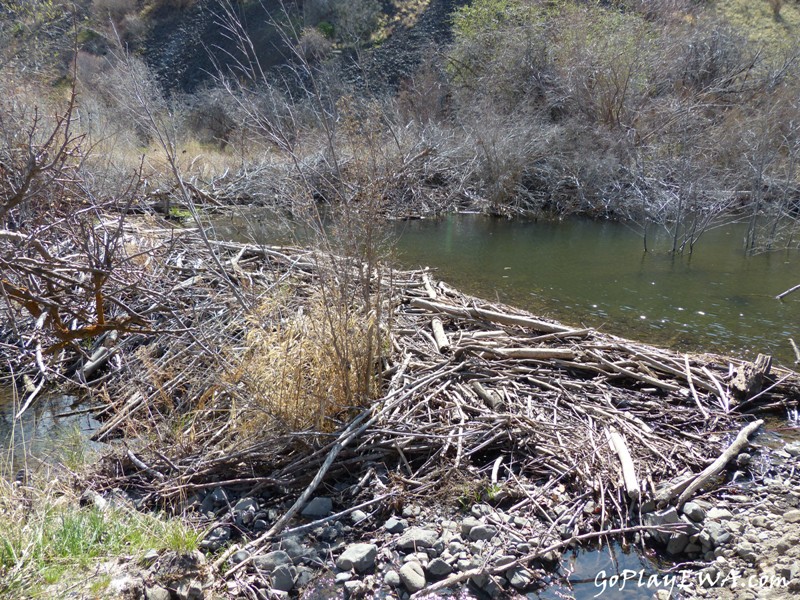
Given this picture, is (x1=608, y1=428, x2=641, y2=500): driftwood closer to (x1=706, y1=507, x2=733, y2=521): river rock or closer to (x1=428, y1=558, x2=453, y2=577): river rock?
(x1=706, y1=507, x2=733, y2=521): river rock

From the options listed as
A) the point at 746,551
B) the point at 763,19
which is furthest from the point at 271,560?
the point at 763,19

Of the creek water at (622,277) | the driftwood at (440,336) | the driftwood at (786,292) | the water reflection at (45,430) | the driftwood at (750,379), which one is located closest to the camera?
the water reflection at (45,430)

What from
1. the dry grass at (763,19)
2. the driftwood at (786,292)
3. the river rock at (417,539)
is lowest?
the driftwood at (786,292)

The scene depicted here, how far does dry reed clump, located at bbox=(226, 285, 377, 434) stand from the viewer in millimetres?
4361

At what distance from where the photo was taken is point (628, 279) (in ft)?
35.6

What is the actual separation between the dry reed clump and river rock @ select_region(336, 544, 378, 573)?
39.9 inches

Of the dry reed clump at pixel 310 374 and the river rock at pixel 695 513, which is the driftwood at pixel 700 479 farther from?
the dry reed clump at pixel 310 374

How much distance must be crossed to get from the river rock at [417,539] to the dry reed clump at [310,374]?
103 centimetres

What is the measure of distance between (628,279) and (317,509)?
27.6ft

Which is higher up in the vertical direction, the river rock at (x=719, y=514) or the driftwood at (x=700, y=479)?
the driftwood at (x=700, y=479)

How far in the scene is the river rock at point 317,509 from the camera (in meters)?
3.95

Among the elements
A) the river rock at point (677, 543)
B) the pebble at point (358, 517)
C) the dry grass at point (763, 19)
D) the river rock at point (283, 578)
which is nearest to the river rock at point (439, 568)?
the pebble at point (358, 517)

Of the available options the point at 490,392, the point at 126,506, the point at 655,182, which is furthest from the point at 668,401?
the point at 655,182

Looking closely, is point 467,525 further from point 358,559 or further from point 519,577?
point 358,559
